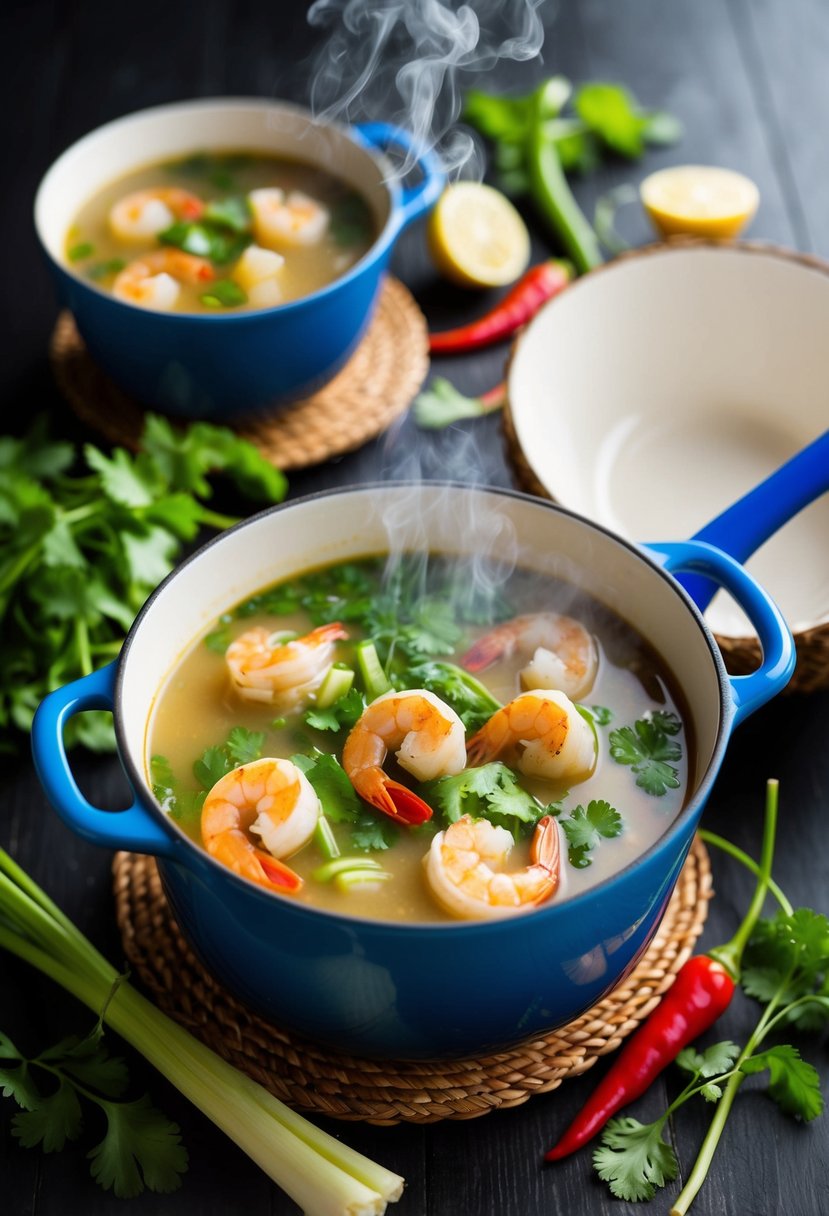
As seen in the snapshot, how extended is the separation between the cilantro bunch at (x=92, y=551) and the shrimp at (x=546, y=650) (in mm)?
685

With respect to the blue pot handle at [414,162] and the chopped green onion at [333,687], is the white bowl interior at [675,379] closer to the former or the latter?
the blue pot handle at [414,162]

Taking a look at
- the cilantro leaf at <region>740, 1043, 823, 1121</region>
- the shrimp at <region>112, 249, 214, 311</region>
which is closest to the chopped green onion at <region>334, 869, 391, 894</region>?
the cilantro leaf at <region>740, 1043, 823, 1121</region>

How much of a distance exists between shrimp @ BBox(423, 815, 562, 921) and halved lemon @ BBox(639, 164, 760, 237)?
73.9 inches

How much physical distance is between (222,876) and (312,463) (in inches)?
54.4

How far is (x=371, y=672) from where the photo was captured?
1900 millimetres

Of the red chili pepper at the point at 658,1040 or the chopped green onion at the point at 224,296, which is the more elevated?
the chopped green onion at the point at 224,296

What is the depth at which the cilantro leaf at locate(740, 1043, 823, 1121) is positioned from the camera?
1.74 meters

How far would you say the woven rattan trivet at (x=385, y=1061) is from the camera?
1710 millimetres

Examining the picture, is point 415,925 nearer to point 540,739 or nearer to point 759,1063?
point 540,739

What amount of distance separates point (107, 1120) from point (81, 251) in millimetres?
1787

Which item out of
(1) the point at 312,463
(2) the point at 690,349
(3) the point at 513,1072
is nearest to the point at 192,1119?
(3) the point at 513,1072

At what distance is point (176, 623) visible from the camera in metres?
1.90

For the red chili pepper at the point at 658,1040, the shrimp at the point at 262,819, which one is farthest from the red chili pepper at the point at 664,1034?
the shrimp at the point at 262,819

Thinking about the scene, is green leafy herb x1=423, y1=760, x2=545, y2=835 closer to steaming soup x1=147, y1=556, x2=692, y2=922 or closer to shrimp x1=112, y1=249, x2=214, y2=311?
steaming soup x1=147, y1=556, x2=692, y2=922
